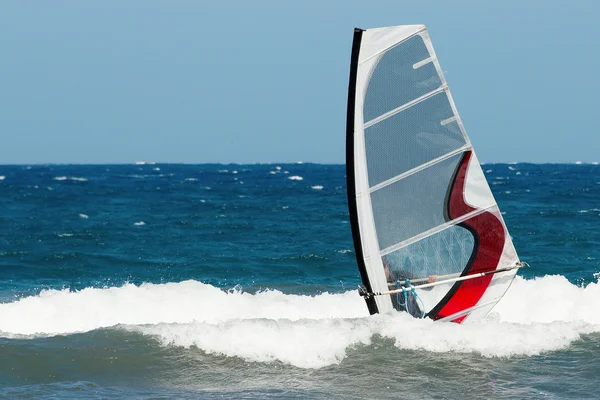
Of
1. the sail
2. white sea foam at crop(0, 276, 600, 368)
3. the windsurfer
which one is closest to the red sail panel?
the sail

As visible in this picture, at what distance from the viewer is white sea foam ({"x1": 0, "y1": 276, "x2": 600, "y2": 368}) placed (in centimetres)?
871

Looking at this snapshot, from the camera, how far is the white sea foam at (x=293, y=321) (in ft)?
28.6

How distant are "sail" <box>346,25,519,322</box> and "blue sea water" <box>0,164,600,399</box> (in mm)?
608

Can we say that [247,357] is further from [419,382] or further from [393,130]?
[393,130]

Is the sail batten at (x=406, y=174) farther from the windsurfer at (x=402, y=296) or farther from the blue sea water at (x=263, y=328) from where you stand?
the blue sea water at (x=263, y=328)

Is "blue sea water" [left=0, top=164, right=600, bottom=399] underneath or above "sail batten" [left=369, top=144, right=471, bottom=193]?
underneath

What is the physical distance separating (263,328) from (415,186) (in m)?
2.23

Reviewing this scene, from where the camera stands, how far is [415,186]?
27.1 feet

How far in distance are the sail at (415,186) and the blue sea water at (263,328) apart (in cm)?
61

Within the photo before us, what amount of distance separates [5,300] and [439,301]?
728cm

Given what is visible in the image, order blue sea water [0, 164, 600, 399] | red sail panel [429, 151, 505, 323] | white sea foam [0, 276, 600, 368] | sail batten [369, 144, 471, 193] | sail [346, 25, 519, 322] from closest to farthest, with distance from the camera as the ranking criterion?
sail [346, 25, 519, 322]
blue sea water [0, 164, 600, 399]
sail batten [369, 144, 471, 193]
red sail panel [429, 151, 505, 323]
white sea foam [0, 276, 600, 368]

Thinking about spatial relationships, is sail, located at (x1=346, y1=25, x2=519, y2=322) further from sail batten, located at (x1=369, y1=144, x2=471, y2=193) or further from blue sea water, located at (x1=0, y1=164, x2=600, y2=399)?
blue sea water, located at (x1=0, y1=164, x2=600, y2=399)

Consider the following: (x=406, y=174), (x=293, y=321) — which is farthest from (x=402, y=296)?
(x=293, y=321)

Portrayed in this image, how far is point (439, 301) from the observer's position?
862 cm
